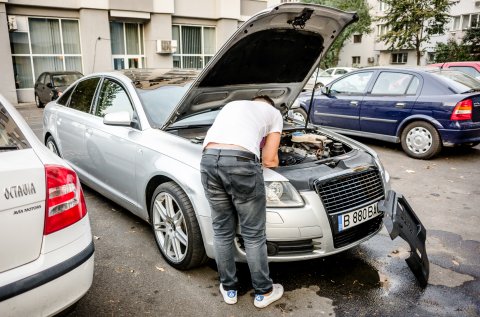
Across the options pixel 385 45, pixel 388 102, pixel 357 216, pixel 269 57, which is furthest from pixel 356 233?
pixel 385 45

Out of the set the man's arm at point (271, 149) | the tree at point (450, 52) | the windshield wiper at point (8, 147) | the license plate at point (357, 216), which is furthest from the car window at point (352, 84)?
the tree at point (450, 52)

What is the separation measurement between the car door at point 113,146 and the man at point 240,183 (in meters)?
1.23

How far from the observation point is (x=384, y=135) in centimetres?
733

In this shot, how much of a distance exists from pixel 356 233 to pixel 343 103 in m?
5.22

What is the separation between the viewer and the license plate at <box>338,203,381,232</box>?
2859 millimetres

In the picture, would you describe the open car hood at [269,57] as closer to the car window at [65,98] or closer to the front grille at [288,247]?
the front grille at [288,247]

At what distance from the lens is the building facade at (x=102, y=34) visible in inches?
656

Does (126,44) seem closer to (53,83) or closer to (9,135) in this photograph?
(53,83)

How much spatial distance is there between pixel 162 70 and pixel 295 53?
1.67 meters

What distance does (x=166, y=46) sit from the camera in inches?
784

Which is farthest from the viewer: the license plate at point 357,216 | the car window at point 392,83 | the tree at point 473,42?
the tree at point 473,42

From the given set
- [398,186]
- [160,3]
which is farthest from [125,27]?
[398,186]

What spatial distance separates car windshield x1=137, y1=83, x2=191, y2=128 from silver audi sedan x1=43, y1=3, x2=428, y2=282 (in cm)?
1

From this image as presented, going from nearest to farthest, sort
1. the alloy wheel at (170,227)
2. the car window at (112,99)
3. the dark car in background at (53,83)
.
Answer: the alloy wheel at (170,227), the car window at (112,99), the dark car in background at (53,83)
